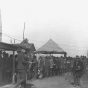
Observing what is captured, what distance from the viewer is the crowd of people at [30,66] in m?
11.3

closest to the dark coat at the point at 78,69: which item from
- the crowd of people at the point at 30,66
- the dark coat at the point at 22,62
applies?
the crowd of people at the point at 30,66

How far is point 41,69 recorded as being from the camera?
746 inches

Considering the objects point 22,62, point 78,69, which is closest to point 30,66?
point 78,69

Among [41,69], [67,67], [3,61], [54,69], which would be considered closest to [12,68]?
[3,61]

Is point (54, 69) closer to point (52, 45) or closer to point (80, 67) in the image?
point (80, 67)

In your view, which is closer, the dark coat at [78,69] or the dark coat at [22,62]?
the dark coat at [22,62]

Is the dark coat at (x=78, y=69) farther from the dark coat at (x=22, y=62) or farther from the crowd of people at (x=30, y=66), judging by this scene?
the dark coat at (x=22, y=62)

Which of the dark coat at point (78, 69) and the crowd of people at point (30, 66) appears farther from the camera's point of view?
the dark coat at point (78, 69)

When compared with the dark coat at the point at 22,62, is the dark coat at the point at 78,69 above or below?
below

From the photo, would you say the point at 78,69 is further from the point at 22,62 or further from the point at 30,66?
the point at 30,66

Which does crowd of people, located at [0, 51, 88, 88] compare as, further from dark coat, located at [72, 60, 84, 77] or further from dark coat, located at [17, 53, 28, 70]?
dark coat, located at [72, 60, 84, 77]

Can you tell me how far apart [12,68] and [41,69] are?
5.41m

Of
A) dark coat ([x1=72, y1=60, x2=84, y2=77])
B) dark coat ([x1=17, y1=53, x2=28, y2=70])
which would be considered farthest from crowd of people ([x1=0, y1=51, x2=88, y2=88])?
dark coat ([x1=72, y1=60, x2=84, y2=77])

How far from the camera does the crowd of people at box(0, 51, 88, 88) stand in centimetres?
1127
